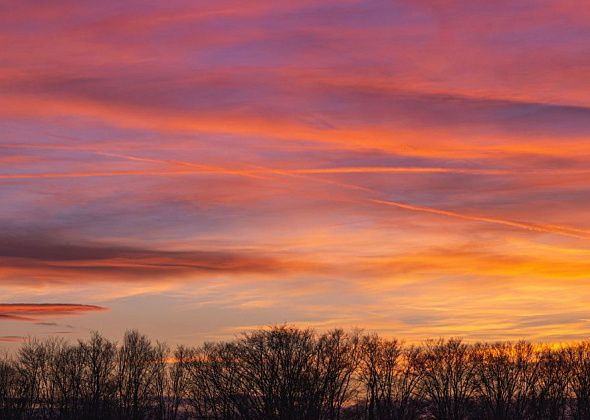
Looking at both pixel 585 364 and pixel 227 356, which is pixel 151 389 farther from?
pixel 585 364

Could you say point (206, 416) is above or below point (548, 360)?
below

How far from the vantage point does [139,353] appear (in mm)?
167500

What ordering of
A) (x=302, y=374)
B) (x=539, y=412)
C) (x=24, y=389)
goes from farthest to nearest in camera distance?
(x=24, y=389), (x=539, y=412), (x=302, y=374)

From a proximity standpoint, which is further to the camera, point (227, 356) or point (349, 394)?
point (227, 356)

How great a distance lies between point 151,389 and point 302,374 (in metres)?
40.6

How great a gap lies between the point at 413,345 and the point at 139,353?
50.0 metres

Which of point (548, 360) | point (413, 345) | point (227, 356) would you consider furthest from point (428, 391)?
point (227, 356)

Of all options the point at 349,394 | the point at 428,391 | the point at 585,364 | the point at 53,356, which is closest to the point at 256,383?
the point at 349,394

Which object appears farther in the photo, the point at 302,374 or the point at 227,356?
the point at 227,356

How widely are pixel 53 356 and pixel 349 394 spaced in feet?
185

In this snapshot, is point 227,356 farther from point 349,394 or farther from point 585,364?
point 585,364

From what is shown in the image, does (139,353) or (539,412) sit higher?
(139,353)

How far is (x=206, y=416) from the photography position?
154625 mm

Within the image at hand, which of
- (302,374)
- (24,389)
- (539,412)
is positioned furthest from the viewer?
(24,389)
